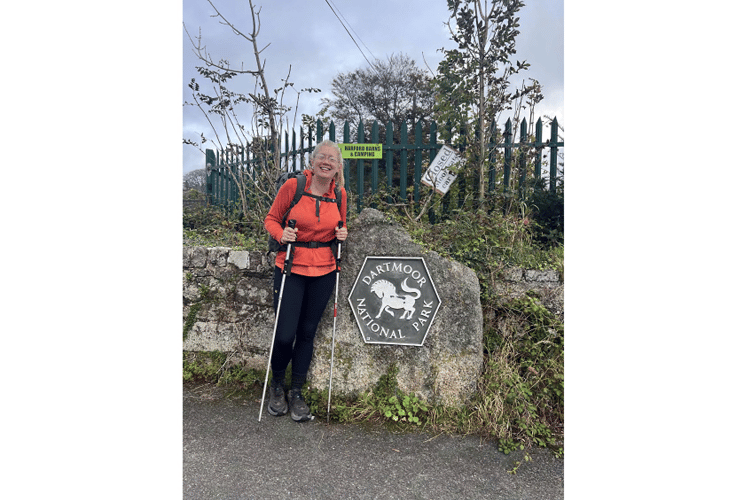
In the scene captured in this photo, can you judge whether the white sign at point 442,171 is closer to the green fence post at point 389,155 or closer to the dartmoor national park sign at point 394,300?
the green fence post at point 389,155

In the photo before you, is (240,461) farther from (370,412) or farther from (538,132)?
(538,132)

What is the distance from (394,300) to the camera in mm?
3111

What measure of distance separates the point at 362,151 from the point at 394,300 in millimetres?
2423

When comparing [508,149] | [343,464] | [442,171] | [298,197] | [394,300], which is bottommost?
[343,464]

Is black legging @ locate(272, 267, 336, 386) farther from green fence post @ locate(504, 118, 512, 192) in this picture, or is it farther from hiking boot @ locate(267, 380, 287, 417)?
green fence post @ locate(504, 118, 512, 192)

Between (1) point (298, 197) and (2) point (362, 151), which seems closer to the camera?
(1) point (298, 197)

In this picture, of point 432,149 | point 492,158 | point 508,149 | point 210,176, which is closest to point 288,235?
point 432,149

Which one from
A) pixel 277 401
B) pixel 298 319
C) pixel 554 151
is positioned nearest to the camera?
pixel 298 319

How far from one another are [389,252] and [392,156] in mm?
2217

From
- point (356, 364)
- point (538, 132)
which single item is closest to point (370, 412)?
point (356, 364)

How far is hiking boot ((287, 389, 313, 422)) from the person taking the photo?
9.75 ft

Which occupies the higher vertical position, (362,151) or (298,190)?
(362,151)

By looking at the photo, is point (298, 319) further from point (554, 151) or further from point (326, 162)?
point (554, 151)

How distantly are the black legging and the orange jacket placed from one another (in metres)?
0.09
